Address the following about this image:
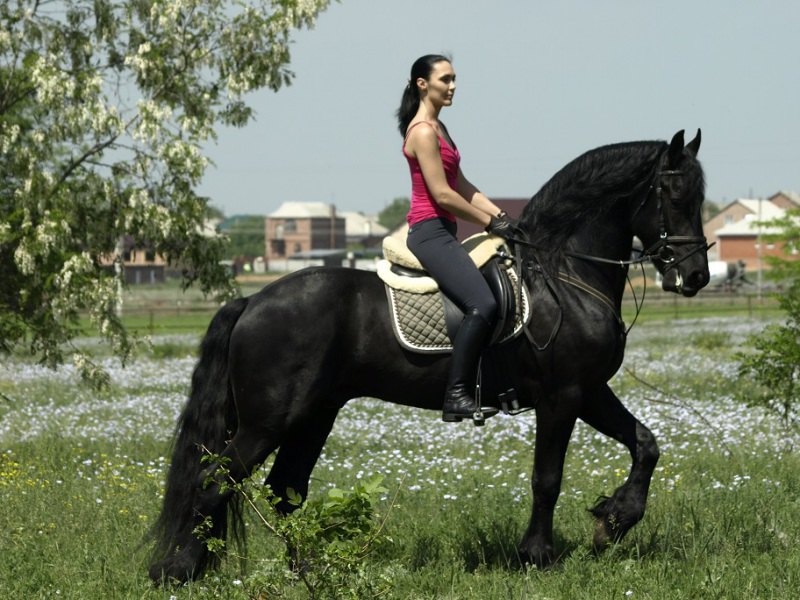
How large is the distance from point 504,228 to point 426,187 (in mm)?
580

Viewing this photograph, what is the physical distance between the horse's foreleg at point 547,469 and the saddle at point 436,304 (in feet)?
1.79

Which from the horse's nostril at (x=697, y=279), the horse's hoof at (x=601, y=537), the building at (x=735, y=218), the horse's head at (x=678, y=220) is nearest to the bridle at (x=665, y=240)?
the horse's head at (x=678, y=220)

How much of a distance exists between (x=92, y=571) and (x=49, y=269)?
700cm

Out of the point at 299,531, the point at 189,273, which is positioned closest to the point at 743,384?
the point at 189,273

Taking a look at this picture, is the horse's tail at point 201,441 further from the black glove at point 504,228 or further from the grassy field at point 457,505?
the black glove at point 504,228

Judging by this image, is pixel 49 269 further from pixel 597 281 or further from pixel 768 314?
pixel 768 314

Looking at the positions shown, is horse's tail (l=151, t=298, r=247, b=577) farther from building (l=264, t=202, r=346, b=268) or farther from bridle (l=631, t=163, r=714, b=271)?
building (l=264, t=202, r=346, b=268)

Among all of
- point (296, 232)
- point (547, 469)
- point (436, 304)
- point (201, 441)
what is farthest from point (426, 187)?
point (296, 232)

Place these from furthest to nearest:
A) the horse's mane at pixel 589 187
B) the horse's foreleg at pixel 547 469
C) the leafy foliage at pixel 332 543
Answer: the horse's mane at pixel 589 187 → the horse's foreleg at pixel 547 469 → the leafy foliage at pixel 332 543

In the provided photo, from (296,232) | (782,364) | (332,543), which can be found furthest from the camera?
(296,232)

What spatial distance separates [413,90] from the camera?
→ 24.9 feet

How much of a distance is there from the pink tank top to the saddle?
0.26 m

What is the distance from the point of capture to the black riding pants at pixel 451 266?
7.23m

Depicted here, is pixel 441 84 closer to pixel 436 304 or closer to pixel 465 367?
pixel 436 304
